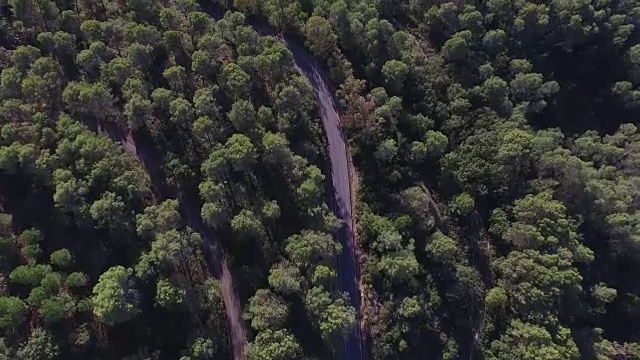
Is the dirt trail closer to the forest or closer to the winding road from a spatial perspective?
the winding road

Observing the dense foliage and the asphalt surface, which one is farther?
the asphalt surface

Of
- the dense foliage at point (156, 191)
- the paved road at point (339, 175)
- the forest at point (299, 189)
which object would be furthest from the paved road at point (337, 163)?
the dense foliage at point (156, 191)

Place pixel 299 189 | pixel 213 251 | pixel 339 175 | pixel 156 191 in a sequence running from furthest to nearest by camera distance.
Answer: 1. pixel 339 175
2. pixel 213 251
3. pixel 156 191
4. pixel 299 189

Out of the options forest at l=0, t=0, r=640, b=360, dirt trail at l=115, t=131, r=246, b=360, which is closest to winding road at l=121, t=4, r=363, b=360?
dirt trail at l=115, t=131, r=246, b=360

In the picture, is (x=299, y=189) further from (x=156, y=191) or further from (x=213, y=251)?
(x=156, y=191)

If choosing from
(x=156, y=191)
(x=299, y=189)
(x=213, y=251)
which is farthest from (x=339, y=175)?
(x=156, y=191)

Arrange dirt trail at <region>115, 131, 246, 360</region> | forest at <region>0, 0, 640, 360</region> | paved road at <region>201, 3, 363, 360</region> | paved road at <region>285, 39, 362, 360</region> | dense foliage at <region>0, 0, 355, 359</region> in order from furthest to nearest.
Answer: paved road at <region>201, 3, 363, 360</region>, paved road at <region>285, 39, 362, 360</region>, dirt trail at <region>115, 131, 246, 360</region>, forest at <region>0, 0, 640, 360</region>, dense foliage at <region>0, 0, 355, 359</region>

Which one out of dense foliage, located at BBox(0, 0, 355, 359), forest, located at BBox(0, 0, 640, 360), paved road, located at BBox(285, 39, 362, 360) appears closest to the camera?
dense foliage, located at BBox(0, 0, 355, 359)

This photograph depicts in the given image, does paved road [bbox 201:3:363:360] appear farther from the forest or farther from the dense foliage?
the dense foliage
